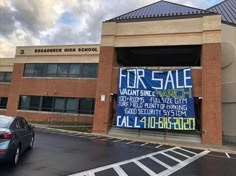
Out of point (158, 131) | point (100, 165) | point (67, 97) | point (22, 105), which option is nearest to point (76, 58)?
point (67, 97)

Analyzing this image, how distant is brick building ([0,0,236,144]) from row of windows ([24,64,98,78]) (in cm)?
12

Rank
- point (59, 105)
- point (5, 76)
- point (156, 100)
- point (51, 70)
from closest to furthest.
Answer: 1. point (156, 100)
2. point (59, 105)
3. point (51, 70)
4. point (5, 76)

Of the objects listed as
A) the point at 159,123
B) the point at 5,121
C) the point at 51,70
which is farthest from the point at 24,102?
the point at 5,121

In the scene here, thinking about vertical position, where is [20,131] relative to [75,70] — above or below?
below

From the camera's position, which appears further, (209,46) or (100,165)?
(209,46)

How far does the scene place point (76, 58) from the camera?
3128 centimetres

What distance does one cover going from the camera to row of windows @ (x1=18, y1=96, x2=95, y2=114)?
98.4 feet

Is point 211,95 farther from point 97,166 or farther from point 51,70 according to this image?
point 51,70

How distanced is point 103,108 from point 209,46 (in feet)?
31.5

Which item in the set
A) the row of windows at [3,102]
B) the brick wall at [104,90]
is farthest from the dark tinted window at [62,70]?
the brick wall at [104,90]

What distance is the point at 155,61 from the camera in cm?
2755

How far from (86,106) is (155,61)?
956 cm

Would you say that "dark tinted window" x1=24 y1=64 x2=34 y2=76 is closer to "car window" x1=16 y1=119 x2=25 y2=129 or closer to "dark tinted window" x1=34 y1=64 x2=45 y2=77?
"dark tinted window" x1=34 y1=64 x2=45 y2=77

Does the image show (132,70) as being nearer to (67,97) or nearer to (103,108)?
(103,108)
